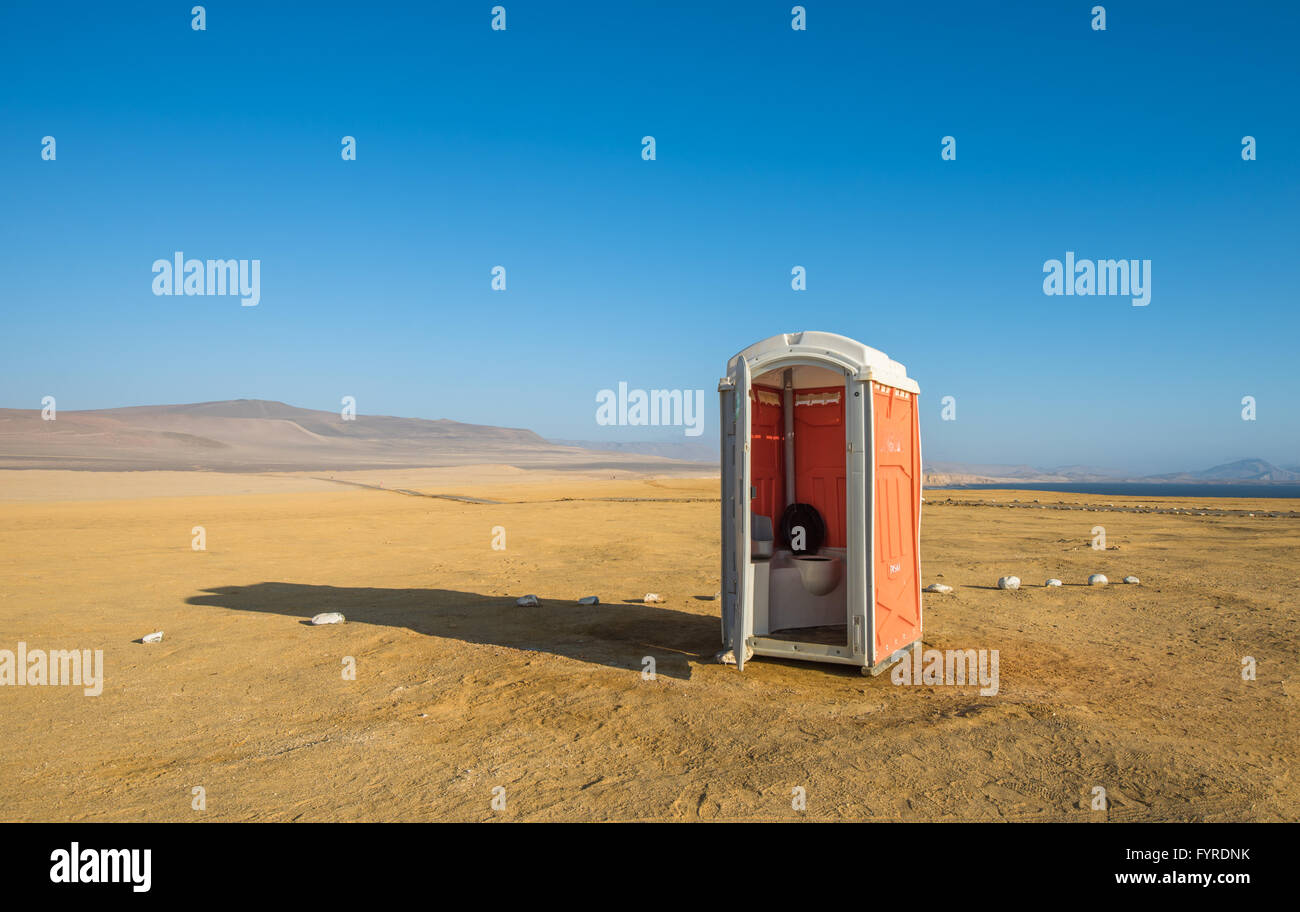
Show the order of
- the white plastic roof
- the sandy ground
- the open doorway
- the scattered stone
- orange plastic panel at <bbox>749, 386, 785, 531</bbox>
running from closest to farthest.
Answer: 1. the sandy ground
2. the white plastic roof
3. the scattered stone
4. the open doorway
5. orange plastic panel at <bbox>749, 386, 785, 531</bbox>

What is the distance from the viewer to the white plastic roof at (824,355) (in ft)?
27.1

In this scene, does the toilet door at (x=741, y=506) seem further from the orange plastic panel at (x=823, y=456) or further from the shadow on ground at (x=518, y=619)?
the orange plastic panel at (x=823, y=456)

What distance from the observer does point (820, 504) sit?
1123cm

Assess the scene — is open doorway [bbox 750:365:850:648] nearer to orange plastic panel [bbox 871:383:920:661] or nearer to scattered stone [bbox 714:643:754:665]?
scattered stone [bbox 714:643:754:665]

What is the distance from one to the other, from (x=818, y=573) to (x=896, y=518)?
1380 millimetres

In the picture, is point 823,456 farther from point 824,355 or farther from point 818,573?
point 824,355

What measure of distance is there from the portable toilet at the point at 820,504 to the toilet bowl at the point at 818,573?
13mm

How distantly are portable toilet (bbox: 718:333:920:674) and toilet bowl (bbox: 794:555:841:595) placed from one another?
1cm

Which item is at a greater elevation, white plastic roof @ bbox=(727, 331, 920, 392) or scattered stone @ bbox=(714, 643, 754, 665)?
white plastic roof @ bbox=(727, 331, 920, 392)

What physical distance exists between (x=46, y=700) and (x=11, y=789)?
2.73m

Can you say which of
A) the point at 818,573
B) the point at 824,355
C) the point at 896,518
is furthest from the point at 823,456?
the point at 824,355

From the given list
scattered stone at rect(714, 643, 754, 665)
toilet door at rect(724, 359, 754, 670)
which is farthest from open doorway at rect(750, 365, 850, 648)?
toilet door at rect(724, 359, 754, 670)

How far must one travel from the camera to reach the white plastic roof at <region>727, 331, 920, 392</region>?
8.26 metres

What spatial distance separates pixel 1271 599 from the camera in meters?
12.1
